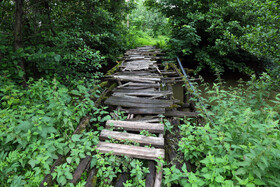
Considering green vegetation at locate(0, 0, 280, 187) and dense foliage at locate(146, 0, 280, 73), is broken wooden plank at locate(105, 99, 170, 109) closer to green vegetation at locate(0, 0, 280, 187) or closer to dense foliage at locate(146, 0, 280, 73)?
green vegetation at locate(0, 0, 280, 187)

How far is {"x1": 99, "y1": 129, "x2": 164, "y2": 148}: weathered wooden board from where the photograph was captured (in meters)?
3.12

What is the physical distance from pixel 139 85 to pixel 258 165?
442 centimetres

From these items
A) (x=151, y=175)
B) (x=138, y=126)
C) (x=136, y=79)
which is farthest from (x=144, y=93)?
(x=151, y=175)

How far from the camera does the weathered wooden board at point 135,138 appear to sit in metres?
3.12

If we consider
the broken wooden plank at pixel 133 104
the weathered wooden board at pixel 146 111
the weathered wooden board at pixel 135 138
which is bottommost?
the weathered wooden board at pixel 135 138

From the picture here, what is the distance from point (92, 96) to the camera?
14.6 ft

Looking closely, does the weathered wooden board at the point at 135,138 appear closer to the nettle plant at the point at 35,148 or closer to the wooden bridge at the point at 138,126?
the wooden bridge at the point at 138,126

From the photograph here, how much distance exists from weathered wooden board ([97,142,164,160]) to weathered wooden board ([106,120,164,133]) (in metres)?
0.55

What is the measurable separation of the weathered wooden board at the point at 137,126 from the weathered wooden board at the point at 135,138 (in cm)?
21

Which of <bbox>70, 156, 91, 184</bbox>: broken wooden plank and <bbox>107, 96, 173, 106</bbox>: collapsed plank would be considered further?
<bbox>107, 96, 173, 106</bbox>: collapsed plank

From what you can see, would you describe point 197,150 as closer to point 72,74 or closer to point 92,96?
point 92,96

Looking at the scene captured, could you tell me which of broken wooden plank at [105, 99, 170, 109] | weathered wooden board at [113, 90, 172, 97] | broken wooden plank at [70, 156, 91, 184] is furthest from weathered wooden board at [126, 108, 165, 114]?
broken wooden plank at [70, 156, 91, 184]

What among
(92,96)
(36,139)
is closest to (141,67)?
(92,96)

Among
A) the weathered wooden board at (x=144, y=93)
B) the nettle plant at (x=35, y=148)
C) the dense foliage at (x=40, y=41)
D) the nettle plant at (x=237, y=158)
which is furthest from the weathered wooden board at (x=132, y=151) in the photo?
the dense foliage at (x=40, y=41)
